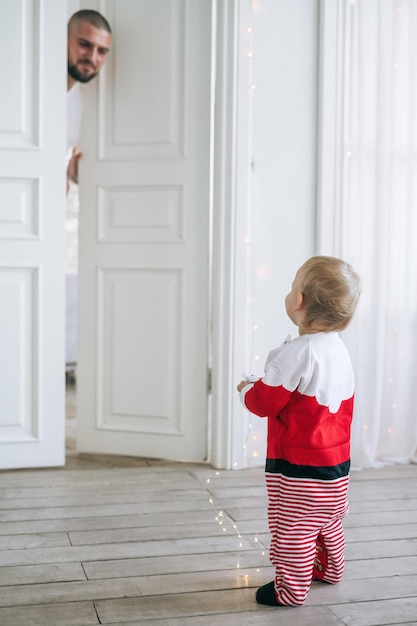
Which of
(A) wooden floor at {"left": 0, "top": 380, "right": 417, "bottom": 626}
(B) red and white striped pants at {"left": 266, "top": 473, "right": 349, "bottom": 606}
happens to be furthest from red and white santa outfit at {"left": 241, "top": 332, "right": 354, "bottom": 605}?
(A) wooden floor at {"left": 0, "top": 380, "right": 417, "bottom": 626}

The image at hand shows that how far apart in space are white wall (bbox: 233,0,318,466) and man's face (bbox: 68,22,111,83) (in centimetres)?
64

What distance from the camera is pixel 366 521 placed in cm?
260

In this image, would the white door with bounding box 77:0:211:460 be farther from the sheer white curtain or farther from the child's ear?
the child's ear

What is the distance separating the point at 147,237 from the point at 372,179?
955 millimetres

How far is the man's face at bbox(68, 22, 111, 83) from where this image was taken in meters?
3.36

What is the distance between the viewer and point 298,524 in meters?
1.89

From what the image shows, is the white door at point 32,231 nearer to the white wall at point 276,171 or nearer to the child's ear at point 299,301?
the white wall at point 276,171

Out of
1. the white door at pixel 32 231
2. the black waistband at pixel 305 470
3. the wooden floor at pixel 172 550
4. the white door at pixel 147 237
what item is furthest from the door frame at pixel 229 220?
the black waistband at pixel 305 470

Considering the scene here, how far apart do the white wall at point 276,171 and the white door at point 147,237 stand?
209 mm

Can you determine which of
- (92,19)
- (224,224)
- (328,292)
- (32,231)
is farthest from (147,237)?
(328,292)

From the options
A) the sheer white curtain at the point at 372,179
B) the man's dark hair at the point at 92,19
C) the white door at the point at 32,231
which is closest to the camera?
the white door at the point at 32,231

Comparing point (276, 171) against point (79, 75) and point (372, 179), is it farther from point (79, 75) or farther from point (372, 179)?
point (79, 75)

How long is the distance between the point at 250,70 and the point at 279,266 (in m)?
0.78

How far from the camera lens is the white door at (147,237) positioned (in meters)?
3.34
